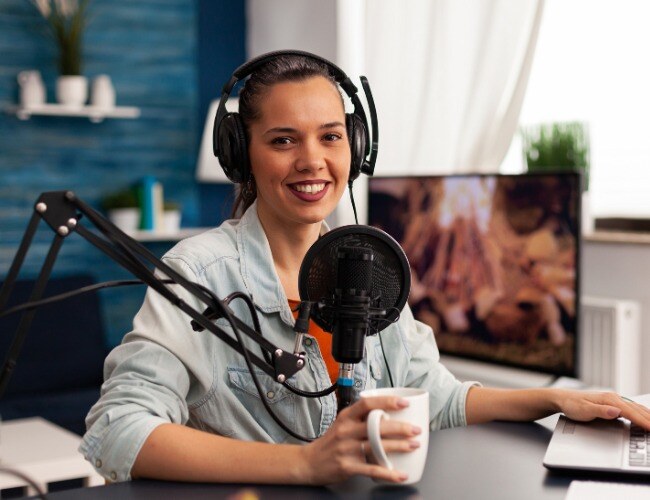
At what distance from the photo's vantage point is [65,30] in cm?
378

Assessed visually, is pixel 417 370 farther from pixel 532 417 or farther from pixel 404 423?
pixel 404 423

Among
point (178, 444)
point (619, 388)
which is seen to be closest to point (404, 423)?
point (178, 444)

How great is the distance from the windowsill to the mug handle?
7.04 ft

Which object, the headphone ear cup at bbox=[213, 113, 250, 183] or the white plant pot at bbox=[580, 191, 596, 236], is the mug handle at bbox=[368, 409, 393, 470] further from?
the white plant pot at bbox=[580, 191, 596, 236]

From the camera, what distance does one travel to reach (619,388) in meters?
2.77

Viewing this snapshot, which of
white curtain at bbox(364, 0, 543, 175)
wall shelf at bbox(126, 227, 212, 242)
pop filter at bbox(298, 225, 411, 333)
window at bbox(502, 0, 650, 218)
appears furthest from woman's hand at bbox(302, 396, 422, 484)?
wall shelf at bbox(126, 227, 212, 242)

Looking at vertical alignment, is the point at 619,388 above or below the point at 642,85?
below

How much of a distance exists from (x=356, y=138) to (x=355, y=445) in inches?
26.0

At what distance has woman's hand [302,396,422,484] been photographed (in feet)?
2.90

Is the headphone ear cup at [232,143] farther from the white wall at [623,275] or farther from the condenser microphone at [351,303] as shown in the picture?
the white wall at [623,275]

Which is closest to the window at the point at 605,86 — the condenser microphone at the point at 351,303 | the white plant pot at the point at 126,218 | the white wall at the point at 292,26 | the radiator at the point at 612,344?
the radiator at the point at 612,344

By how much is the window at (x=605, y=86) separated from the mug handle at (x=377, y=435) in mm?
2374

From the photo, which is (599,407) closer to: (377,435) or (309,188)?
(377,435)

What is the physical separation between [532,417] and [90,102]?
123 inches
